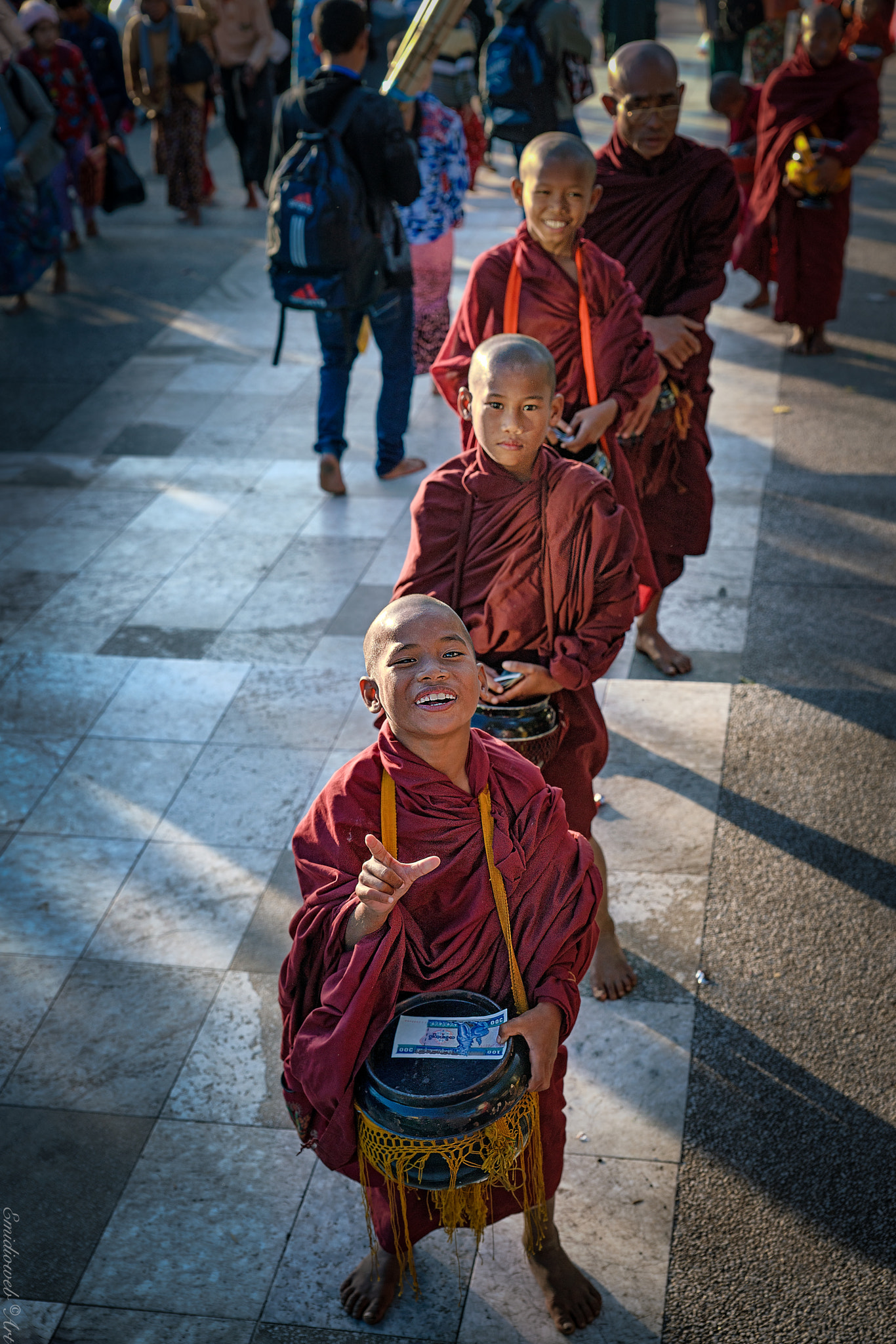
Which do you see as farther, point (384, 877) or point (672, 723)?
point (672, 723)

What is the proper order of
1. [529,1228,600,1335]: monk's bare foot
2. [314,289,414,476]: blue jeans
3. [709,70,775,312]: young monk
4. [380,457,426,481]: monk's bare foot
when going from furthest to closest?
[709,70,775,312]: young monk < [380,457,426,481]: monk's bare foot < [314,289,414,476]: blue jeans < [529,1228,600,1335]: monk's bare foot

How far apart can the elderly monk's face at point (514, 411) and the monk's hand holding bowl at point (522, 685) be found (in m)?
0.46

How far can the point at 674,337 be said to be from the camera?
465 cm

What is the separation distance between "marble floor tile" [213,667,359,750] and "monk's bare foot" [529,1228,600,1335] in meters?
2.25

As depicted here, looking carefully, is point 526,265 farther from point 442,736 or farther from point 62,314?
point 62,314

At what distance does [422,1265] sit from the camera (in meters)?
3.01

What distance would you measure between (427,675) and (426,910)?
0.45m

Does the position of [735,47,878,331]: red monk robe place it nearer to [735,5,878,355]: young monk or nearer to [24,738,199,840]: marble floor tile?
[735,5,878,355]: young monk

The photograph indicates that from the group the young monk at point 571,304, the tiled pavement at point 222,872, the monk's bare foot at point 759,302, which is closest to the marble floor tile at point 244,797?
the tiled pavement at point 222,872

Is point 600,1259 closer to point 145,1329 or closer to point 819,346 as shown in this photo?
point 145,1329

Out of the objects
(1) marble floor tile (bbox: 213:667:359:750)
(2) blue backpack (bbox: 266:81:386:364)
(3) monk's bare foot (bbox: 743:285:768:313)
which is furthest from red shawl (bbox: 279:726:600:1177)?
(3) monk's bare foot (bbox: 743:285:768:313)

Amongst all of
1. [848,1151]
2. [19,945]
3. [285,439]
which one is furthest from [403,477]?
[848,1151]

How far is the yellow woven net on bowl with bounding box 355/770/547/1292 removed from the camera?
227 centimetres

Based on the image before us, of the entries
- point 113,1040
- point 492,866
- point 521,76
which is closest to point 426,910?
point 492,866
